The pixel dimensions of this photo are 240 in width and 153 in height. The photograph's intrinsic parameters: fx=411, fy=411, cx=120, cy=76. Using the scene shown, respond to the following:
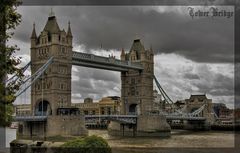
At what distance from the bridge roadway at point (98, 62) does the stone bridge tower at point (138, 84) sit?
17.2 feet

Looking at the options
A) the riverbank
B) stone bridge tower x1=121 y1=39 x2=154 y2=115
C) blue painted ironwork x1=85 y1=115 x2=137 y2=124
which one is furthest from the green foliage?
stone bridge tower x1=121 y1=39 x2=154 y2=115

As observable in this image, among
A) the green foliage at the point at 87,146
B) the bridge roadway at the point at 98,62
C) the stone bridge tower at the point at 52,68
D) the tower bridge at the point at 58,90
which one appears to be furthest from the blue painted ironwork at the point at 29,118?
the green foliage at the point at 87,146

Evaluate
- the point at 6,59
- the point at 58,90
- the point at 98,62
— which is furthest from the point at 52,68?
the point at 6,59

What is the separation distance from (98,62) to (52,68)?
1146 cm

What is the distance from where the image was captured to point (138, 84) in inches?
3649

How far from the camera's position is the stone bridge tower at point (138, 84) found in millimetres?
92750

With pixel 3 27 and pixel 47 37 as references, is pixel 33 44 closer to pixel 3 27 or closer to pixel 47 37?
pixel 47 37

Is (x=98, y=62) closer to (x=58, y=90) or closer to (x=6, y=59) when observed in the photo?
(x=58, y=90)

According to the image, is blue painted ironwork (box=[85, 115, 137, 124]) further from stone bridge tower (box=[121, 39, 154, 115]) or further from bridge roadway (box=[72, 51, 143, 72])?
stone bridge tower (box=[121, 39, 154, 115])

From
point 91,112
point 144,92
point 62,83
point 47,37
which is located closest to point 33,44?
point 47,37

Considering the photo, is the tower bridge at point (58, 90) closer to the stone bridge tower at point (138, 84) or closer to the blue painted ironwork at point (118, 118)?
the blue painted ironwork at point (118, 118)

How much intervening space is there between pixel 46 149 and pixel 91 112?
119 metres

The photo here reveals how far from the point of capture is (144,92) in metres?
92.8

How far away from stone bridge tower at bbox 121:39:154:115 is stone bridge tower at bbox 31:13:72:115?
26278 mm
